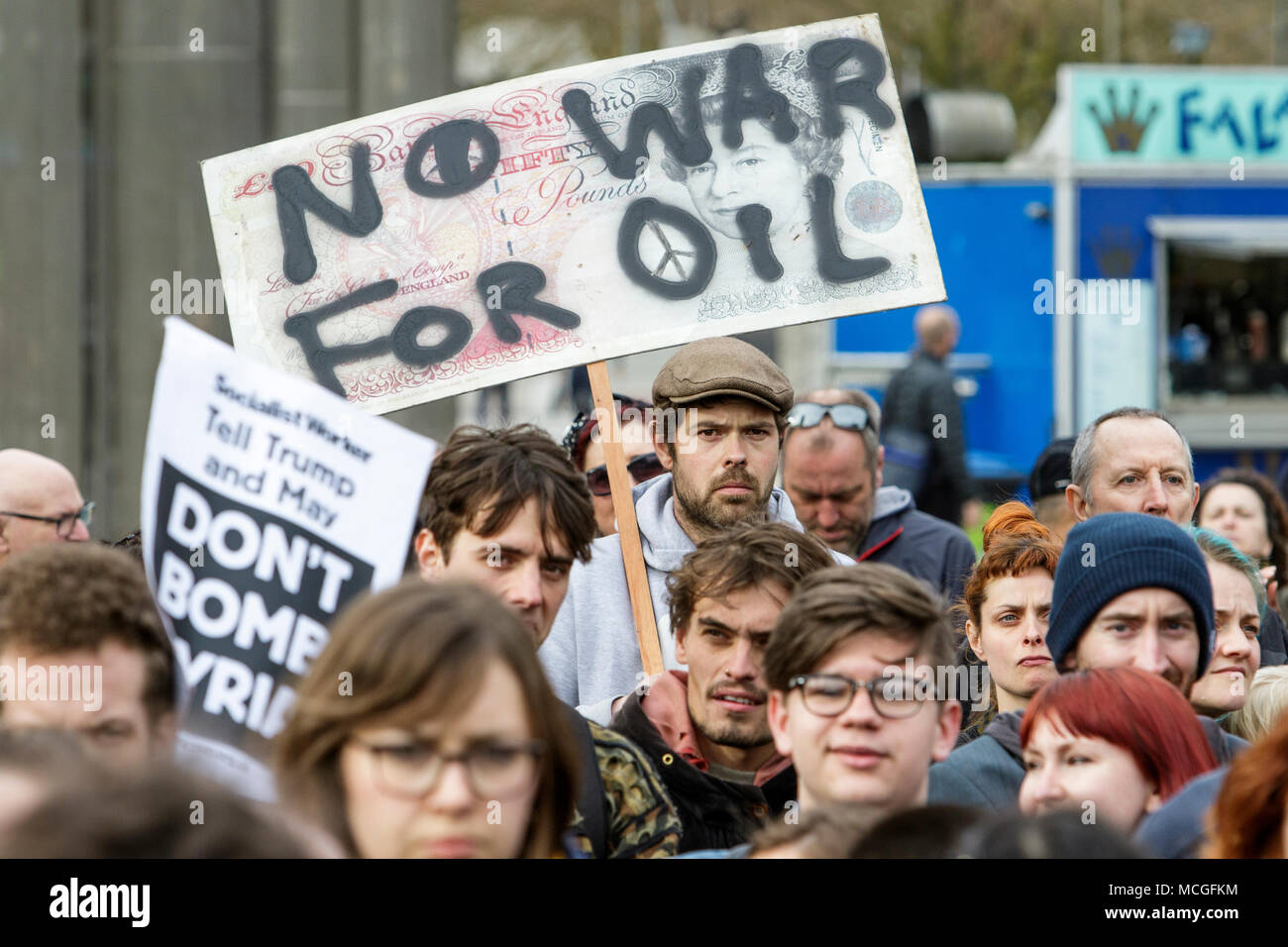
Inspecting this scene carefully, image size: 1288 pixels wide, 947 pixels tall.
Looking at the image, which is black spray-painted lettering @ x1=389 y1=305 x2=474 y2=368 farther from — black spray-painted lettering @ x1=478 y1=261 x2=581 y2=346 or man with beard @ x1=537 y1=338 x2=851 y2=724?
man with beard @ x1=537 y1=338 x2=851 y2=724

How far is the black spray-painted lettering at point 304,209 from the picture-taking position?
4.51 metres

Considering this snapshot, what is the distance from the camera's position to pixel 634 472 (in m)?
5.73

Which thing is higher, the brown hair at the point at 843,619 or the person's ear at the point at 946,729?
the brown hair at the point at 843,619

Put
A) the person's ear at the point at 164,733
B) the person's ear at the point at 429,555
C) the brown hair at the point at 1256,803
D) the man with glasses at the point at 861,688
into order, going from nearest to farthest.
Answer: the brown hair at the point at 1256,803 → the person's ear at the point at 164,733 → the man with glasses at the point at 861,688 → the person's ear at the point at 429,555

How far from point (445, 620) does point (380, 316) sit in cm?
218

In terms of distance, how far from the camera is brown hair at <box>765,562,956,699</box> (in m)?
3.04

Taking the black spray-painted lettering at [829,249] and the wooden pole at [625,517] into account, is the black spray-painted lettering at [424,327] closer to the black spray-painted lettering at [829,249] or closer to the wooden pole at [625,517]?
the wooden pole at [625,517]

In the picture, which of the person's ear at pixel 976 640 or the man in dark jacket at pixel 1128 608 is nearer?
the man in dark jacket at pixel 1128 608

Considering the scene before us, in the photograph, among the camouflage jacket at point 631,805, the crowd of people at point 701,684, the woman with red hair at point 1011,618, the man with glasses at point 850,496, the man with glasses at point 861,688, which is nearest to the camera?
the crowd of people at point 701,684

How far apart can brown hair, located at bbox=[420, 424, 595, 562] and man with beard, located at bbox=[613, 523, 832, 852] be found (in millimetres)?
295

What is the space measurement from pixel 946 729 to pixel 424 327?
194cm

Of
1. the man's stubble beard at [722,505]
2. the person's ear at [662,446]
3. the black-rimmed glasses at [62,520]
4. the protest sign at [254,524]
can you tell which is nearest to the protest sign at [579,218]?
the person's ear at [662,446]

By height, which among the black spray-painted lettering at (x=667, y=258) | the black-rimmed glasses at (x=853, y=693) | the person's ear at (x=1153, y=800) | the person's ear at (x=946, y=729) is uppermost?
the black spray-painted lettering at (x=667, y=258)
